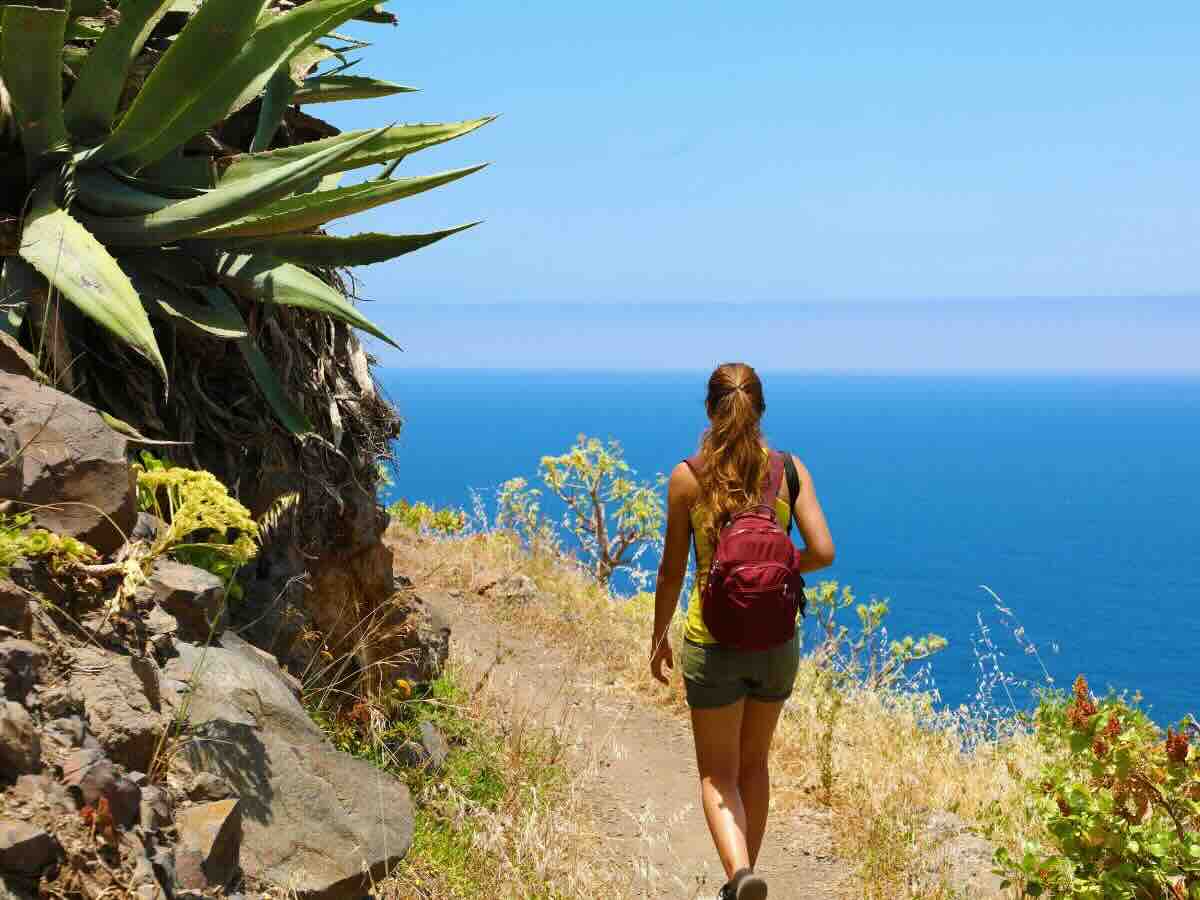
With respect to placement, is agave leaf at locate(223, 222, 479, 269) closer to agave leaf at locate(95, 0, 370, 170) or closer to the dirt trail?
agave leaf at locate(95, 0, 370, 170)

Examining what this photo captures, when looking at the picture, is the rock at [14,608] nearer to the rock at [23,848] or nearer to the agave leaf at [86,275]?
the rock at [23,848]

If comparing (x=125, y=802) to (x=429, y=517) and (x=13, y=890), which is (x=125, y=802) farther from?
(x=429, y=517)

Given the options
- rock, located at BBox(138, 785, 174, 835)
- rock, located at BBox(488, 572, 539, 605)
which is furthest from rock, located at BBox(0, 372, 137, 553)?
rock, located at BBox(488, 572, 539, 605)

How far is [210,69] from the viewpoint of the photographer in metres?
4.44

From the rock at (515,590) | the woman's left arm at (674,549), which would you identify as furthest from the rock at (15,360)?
the rock at (515,590)

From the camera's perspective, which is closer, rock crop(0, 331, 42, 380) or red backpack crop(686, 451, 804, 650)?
rock crop(0, 331, 42, 380)

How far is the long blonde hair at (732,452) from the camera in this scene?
441cm

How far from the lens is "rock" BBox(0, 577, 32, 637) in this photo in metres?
2.75

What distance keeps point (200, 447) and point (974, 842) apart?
13.3 feet

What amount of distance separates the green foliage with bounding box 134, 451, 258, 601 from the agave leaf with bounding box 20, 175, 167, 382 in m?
0.42

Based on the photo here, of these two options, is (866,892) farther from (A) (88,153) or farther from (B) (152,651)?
(A) (88,153)

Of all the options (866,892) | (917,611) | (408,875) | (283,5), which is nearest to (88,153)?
(283,5)

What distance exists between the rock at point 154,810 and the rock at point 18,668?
389 millimetres

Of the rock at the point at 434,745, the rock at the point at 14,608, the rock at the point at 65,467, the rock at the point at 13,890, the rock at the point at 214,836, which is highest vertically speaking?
the rock at the point at 65,467
